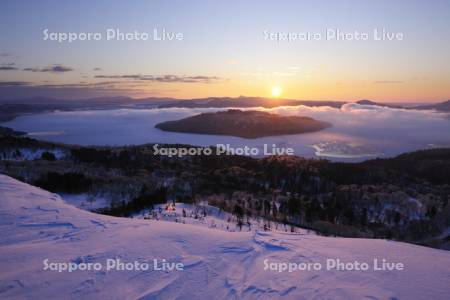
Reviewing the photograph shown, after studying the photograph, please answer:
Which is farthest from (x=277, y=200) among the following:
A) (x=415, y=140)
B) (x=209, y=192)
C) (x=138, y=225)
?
(x=415, y=140)

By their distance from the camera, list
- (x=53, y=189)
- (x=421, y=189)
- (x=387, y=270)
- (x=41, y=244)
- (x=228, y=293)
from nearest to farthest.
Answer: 1. (x=228, y=293)
2. (x=387, y=270)
3. (x=41, y=244)
4. (x=53, y=189)
5. (x=421, y=189)

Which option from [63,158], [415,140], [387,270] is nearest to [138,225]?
[387,270]

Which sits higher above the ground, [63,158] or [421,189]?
[63,158]

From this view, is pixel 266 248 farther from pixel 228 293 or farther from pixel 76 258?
pixel 76 258

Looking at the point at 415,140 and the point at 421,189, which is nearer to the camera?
the point at 421,189

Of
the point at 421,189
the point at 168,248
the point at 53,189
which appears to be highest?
the point at 168,248

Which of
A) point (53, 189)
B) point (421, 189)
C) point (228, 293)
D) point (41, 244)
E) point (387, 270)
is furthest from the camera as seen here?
point (421, 189)

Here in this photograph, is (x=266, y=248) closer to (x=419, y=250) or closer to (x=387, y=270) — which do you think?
(x=387, y=270)
